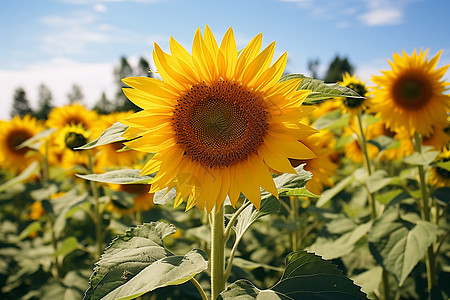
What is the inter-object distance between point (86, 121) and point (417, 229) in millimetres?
3988

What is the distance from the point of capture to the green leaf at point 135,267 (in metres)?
1.16

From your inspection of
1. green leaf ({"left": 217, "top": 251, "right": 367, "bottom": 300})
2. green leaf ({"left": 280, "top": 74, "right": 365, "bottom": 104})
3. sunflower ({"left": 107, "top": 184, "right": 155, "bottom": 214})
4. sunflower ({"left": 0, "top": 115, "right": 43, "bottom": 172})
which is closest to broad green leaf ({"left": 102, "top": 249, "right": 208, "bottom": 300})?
green leaf ({"left": 217, "top": 251, "right": 367, "bottom": 300})

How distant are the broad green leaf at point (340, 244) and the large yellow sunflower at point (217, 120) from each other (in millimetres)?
1374

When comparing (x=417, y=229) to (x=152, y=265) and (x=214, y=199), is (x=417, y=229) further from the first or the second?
(x=152, y=265)

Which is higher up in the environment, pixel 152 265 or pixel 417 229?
pixel 152 265

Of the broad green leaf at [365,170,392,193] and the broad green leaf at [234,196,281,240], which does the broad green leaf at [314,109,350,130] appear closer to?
the broad green leaf at [365,170,392,193]

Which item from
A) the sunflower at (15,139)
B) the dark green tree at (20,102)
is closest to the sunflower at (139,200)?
the sunflower at (15,139)

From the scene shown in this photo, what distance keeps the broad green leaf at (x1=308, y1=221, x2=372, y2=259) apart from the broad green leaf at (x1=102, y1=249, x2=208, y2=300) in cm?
151

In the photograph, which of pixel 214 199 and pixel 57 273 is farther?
pixel 57 273

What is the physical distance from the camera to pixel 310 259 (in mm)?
1377

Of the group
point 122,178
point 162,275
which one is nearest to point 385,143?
point 122,178

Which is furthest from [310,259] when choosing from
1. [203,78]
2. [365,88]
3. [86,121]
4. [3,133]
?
[3,133]

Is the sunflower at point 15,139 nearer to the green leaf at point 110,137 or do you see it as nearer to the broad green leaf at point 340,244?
the broad green leaf at point 340,244

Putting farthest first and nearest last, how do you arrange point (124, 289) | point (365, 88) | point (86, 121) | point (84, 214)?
point (86, 121) → point (84, 214) → point (365, 88) → point (124, 289)
